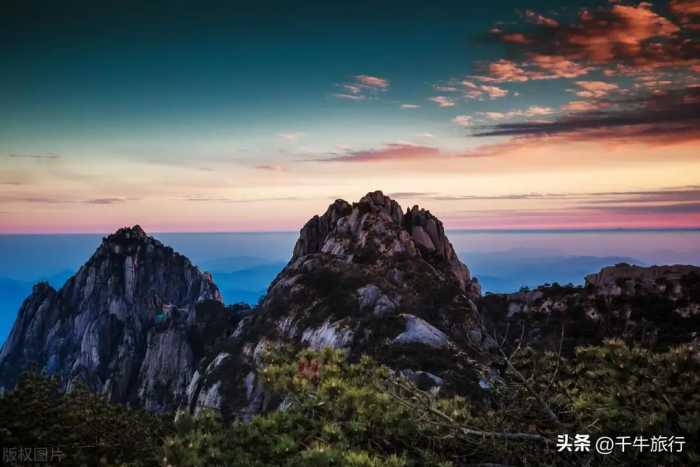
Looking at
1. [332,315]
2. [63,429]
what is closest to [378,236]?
[332,315]

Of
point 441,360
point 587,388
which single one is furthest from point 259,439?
point 441,360

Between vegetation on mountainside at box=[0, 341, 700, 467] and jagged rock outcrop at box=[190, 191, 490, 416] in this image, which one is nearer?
vegetation on mountainside at box=[0, 341, 700, 467]

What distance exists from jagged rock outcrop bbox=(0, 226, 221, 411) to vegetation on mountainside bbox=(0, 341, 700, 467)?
101m

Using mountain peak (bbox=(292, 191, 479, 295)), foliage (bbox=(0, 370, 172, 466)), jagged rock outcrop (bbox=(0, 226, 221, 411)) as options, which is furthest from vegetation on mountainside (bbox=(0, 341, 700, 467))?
jagged rock outcrop (bbox=(0, 226, 221, 411))

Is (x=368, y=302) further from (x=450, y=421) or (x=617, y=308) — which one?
(x=450, y=421)

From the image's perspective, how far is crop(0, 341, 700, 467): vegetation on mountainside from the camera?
28.7 ft

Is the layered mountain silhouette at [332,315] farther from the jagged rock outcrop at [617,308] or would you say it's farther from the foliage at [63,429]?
the foliage at [63,429]

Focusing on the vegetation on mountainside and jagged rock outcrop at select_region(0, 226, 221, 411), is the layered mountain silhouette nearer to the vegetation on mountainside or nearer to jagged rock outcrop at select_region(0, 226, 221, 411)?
jagged rock outcrop at select_region(0, 226, 221, 411)

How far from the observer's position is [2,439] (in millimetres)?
13523

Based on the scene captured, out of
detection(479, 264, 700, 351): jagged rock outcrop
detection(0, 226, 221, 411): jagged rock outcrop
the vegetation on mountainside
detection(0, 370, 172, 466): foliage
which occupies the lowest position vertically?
detection(0, 226, 221, 411): jagged rock outcrop

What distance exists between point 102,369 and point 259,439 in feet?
432

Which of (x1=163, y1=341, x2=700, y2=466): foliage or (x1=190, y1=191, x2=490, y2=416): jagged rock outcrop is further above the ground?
A: (x1=163, y1=341, x2=700, y2=466): foliage

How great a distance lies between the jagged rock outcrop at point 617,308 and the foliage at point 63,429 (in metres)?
53.5

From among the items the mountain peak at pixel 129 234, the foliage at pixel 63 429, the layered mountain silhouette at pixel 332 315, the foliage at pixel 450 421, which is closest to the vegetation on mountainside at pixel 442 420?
the foliage at pixel 450 421
